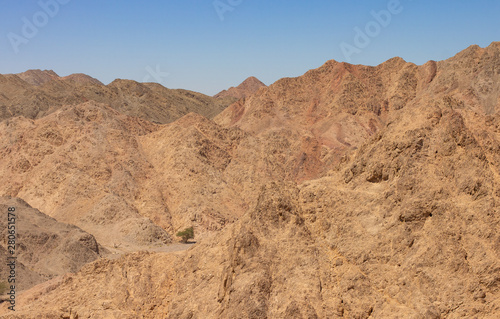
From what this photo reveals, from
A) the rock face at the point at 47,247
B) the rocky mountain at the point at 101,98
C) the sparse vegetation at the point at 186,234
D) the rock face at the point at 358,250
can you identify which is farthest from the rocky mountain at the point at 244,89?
the rock face at the point at 358,250

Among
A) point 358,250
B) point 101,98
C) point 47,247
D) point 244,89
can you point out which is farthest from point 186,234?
point 244,89

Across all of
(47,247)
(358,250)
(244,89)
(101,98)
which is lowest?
(358,250)

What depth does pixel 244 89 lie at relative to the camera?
193m

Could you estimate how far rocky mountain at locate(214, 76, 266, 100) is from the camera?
617 feet

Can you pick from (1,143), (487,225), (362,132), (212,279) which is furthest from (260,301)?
(362,132)

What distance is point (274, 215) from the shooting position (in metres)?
18.0

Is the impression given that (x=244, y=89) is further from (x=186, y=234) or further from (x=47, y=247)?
(x=47, y=247)

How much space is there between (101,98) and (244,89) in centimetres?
7973

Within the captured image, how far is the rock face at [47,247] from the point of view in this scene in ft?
118

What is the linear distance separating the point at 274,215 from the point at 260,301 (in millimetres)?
2879

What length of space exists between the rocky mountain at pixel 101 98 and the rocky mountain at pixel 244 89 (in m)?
43.3

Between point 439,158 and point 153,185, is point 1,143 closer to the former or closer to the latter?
point 153,185

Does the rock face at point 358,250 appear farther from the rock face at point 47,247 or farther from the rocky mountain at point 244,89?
the rocky mountain at point 244,89

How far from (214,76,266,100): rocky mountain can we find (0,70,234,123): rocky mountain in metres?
43.3
